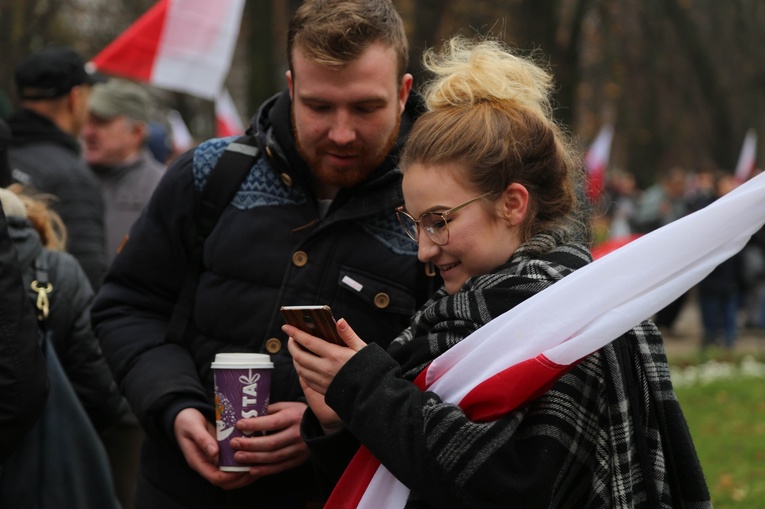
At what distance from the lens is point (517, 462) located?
7.77 feet

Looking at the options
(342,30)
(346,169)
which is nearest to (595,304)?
(346,169)

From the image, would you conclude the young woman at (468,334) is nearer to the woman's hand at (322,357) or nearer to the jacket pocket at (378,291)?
the woman's hand at (322,357)

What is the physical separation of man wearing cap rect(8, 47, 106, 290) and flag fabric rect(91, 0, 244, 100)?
1.31 meters

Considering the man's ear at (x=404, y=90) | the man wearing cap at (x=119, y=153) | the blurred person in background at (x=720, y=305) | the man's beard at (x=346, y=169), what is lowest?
the blurred person in background at (x=720, y=305)

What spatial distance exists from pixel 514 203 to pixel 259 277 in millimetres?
881

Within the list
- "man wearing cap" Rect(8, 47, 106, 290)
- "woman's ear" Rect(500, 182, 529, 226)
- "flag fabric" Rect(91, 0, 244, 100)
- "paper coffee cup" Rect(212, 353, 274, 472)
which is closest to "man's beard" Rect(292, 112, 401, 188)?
"paper coffee cup" Rect(212, 353, 274, 472)

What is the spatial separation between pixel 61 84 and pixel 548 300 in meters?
3.95

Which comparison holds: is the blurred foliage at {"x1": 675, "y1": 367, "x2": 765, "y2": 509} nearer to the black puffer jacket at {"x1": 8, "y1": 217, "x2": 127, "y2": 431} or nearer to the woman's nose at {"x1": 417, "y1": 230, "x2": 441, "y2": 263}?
the black puffer jacket at {"x1": 8, "y1": 217, "x2": 127, "y2": 431}

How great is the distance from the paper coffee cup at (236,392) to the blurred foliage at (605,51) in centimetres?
834

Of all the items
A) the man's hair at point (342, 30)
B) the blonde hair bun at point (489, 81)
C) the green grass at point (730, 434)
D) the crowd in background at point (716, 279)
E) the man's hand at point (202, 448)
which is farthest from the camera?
the crowd in background at point (716, 279)

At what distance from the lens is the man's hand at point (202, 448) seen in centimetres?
299

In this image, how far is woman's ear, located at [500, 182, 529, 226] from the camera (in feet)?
8.52

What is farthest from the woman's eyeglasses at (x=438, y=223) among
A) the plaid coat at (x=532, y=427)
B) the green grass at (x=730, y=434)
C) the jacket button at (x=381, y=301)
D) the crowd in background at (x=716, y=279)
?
the crowd in background at (x=716, y=279)

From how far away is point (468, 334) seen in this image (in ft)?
8.33
